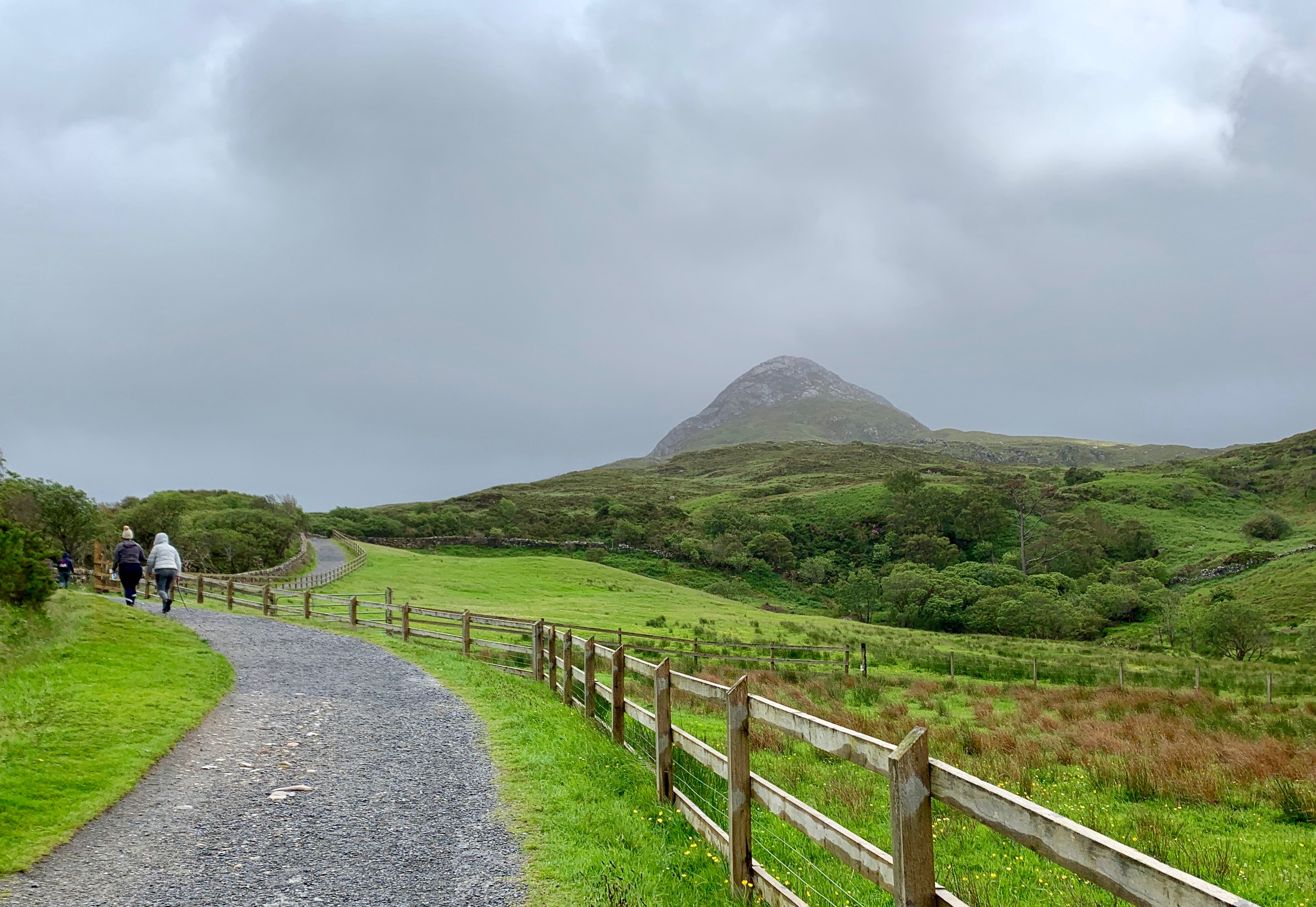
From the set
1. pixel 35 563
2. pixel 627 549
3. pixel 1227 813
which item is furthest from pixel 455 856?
pixel 627 549

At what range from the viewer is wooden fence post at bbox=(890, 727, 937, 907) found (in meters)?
3.46

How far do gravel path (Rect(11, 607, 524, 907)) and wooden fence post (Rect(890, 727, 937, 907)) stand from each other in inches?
127

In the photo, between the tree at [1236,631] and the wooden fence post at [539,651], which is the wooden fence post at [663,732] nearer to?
the wooden fence post at [539,651]

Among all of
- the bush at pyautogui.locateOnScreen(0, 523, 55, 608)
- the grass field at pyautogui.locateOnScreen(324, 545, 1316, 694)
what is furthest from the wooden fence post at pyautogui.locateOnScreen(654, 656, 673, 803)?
the grass field at pyautogui.locateOnScreen(324, 545, 1316, 694)

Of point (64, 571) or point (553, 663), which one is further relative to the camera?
point (64, 571)

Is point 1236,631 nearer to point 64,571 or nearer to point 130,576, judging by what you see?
point 130,576

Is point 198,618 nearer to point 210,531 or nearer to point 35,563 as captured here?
point 35,563

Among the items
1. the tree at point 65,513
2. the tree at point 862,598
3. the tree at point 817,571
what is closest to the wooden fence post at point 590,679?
the tree at point 65,513

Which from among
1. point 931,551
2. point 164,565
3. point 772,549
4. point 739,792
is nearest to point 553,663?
point 739,792

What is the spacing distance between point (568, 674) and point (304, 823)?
19.1 ft

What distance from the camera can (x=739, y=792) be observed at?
18.0 feet

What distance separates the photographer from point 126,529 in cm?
2166

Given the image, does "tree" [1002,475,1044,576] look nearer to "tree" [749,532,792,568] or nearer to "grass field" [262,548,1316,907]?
"tree" [749,532,792,568]

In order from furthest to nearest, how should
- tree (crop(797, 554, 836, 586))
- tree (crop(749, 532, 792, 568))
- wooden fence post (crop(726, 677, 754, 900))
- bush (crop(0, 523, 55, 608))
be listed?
1. tree (crop(749, 532, 792, 568))
2. tree (crop(797, 554, 836, 586))
3. bush (crop(0, 523, 55, 608))
4. wooden fence post (crop(726, 677, 754, 900))
